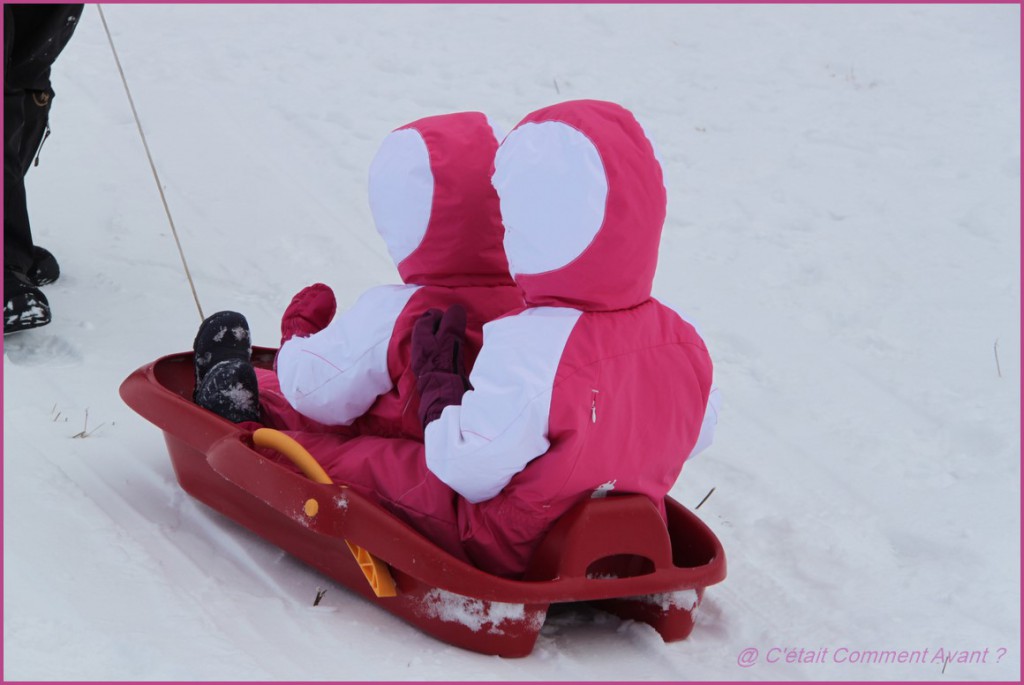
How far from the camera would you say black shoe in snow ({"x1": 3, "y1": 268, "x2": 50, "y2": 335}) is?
3.85m

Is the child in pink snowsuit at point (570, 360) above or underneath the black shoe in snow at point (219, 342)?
above

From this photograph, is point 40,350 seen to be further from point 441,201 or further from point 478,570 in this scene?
point 478,570

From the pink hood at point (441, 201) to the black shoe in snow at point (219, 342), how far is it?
72cm

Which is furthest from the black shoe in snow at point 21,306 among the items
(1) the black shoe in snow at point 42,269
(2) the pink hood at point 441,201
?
(2) the pink hood at point 441,201

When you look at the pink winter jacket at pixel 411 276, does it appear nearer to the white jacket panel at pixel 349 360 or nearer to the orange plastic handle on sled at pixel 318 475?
the white jacket panel at pixel 349 360

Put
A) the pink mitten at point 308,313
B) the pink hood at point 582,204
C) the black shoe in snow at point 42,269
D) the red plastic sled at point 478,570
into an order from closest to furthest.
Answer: the pink hood at point 582,204 < the red plastic sled at point 478,570 < the pink mitten at point 308,313 < the black shoe in snow at point 42,269

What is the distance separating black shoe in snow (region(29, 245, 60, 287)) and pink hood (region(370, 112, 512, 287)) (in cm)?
205

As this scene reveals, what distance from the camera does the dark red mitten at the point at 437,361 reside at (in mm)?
2691

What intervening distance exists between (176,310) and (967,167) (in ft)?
12.9

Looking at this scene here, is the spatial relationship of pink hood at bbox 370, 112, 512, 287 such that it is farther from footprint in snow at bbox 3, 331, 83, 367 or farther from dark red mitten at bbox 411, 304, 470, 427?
footprint in snow at bbox 3, 331, 83, 367

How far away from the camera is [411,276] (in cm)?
293

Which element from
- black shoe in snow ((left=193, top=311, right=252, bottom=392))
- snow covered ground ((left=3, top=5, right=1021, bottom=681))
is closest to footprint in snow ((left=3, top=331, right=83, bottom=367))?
snow covered ground ((left=3, top=5, right=1021, bottom=681))

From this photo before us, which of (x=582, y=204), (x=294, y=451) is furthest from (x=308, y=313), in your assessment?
(x=582, y=204)

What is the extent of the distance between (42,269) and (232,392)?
1.75 metres
